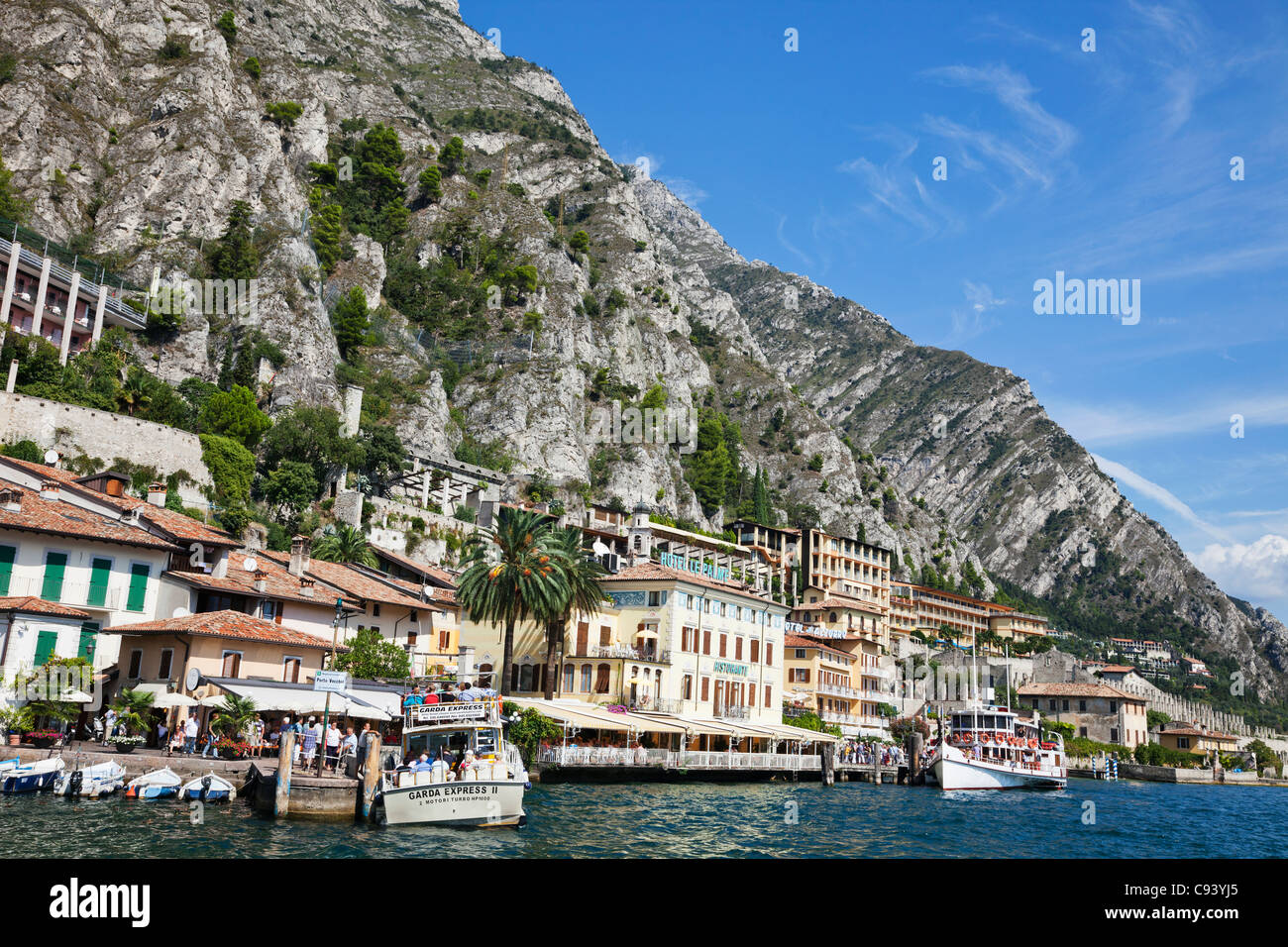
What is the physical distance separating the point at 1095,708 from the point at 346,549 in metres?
86.7

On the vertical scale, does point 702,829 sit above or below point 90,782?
below

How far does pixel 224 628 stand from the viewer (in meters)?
38.7

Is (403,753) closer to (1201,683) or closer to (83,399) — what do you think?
(83,399)

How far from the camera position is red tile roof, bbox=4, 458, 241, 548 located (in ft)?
145

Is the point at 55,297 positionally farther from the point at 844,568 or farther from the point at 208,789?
the point at 844,568

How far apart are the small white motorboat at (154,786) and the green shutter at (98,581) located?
13.2m

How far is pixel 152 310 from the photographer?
3356 inches

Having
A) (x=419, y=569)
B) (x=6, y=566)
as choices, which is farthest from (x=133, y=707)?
(x=419, y=569)

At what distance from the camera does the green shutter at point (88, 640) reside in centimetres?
3819

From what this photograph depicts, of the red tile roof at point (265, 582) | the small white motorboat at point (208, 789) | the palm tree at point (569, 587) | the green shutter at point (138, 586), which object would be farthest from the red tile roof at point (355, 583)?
the small white motorboat at point (208, 789)

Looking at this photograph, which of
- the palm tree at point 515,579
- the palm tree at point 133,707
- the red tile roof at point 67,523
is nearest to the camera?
the palm tree at point 133,707

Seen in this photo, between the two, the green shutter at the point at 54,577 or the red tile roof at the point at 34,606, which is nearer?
the red tile roof at the point at 34,606

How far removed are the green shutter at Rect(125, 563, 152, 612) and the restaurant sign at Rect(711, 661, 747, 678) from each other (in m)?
34.9

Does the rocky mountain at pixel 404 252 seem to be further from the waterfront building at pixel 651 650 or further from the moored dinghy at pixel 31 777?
the moored dinghy at pixel 31 777
